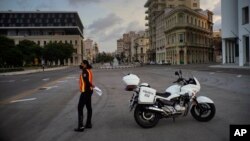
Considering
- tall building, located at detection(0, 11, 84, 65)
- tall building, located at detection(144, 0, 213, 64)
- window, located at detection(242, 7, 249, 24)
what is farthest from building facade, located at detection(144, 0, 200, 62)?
window, located at detection(242, 7, 249, 24)

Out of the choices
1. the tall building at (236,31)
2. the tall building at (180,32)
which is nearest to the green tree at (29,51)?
the tall building at (180,32)

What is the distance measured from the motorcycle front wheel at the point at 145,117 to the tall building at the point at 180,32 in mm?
91780

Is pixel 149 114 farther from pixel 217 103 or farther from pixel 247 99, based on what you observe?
pixel 247 99

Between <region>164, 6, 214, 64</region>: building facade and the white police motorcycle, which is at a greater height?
<region>164, 6, 214, 64</region>: building facade

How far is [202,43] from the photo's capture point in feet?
373

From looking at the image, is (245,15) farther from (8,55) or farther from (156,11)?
(156,11)

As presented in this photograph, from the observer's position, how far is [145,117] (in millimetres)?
8789

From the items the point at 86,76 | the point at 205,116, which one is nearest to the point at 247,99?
the point at 205,116

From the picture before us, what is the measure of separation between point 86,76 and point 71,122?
159cm

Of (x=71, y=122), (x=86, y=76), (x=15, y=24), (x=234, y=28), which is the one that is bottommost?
(x=71, y=122)

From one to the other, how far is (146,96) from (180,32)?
9392 centimetres

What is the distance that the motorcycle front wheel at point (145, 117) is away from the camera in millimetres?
8719

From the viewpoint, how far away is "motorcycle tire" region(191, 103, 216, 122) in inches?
368

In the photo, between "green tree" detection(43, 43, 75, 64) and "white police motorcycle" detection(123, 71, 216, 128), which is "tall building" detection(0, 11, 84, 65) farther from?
"white police motorcycle" detection(123, 71, 216, 128)
